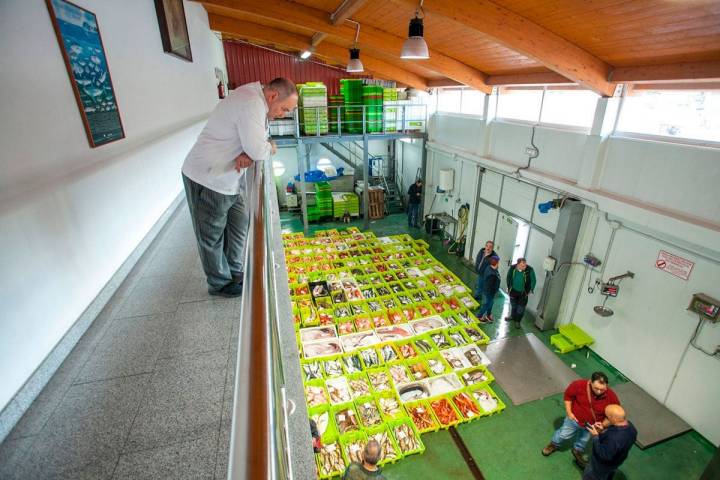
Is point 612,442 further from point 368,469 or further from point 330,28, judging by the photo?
point 330,28

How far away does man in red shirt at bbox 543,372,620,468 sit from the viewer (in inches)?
177

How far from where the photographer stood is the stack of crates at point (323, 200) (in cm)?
1395

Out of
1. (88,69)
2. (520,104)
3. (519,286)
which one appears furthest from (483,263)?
(88,69)

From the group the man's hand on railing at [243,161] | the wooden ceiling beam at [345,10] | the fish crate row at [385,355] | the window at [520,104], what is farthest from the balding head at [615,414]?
the wooden ceiling beam at [345,10]

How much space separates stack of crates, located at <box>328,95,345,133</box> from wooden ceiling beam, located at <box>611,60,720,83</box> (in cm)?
793

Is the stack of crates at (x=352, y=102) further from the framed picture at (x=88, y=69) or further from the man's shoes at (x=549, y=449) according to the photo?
the man's shoes at (x=549, y=449)

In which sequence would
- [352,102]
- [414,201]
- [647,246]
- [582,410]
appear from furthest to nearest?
[414,201] < [352,102] < [647,246] < [582,410]

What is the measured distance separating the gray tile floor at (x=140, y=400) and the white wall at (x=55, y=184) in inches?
8.5

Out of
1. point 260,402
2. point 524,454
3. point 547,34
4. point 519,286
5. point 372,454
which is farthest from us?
point 519,286

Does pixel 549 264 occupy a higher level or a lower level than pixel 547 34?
lower

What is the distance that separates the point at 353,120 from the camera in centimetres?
1216

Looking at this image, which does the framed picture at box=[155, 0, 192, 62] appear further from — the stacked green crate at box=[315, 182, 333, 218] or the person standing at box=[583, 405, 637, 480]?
the stacked green crate at box=[315, 182, 333, 218]

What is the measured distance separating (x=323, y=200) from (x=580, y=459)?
1132 cm

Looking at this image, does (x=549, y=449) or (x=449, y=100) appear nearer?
(x=549, y=449)
